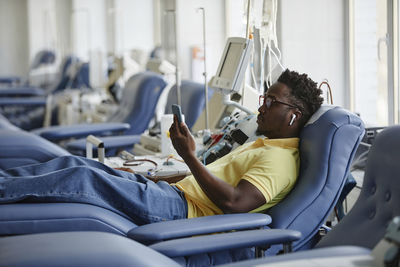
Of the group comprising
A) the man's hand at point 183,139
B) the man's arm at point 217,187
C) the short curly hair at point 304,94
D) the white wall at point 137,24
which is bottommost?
the man's arm at point 217,187

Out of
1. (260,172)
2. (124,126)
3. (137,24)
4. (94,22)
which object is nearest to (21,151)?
(124,126)

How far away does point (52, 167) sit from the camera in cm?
250

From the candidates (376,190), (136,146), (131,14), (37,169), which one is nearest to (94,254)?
(376,190)

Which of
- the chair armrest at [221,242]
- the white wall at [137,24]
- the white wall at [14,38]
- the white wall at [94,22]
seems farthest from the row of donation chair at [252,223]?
the white wall at [14,38]

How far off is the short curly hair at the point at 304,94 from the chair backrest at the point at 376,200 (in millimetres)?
457

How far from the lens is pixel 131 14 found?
30.3ft

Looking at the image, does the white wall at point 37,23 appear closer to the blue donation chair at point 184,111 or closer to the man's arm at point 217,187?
the blue donation chair at point 184,111

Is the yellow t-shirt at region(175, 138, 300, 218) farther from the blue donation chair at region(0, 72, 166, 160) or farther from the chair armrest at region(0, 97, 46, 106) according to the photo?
the chair armrest at region(0, 97, 46, 106)

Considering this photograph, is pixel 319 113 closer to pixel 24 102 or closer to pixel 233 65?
pixel 233 65

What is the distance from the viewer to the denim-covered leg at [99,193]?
2.16 metres

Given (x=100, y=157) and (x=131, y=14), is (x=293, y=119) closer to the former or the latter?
(x=100, y=157)

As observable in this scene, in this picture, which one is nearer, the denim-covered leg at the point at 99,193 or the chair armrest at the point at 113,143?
the denim-covered leg at the point at 99,193

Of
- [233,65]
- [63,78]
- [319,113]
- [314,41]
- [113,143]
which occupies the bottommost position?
[113,143]

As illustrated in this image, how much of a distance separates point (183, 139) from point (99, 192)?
36cm
